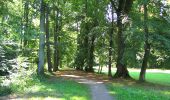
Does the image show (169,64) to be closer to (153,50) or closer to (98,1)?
(153,50)

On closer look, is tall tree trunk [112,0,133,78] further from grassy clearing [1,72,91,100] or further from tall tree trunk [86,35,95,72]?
tall tree trunk [86,35,95,72]

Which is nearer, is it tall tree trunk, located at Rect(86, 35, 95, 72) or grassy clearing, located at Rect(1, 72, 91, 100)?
grassy clearing, located at Rect(1, 72, 91, 100)

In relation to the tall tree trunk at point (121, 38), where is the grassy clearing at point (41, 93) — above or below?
below

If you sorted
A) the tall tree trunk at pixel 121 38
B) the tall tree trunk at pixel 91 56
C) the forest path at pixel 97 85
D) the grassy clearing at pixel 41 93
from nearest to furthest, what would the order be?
the grassy clearing at pixel 41 93 < the forest path at pixel 97 85 < the tall tree trunk at pixel 121 38 < the tall tree trunk at pixel 91 56

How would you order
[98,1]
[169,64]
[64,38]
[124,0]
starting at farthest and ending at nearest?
[64,38]
[98,1]
[124,0]
[169,64]

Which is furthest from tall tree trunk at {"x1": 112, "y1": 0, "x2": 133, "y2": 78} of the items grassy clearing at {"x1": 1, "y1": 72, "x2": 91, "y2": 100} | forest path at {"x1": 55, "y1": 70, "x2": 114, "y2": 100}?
grassy clearing at {"x1": 1, "y1": 72, "x2": 91, "y2": 100}

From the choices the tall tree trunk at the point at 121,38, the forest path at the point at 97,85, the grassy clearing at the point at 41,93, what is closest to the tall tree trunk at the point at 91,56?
the forest path at the point at 97,85

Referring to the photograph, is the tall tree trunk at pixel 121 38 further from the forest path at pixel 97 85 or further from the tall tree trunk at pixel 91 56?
the tall tree trunk at pixel 91 56

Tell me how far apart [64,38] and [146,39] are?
63.1 feet

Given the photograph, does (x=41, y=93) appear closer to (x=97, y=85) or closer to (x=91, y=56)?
(x=97, y=85)

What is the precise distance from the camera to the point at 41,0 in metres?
27.2

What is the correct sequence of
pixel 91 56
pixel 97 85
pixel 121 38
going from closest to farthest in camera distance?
pixel 97 85 < pixel 121 38 < pixel 91 56

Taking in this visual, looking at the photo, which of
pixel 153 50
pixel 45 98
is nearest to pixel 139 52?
pixel 153 50

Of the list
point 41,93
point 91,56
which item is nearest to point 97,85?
point 41,93
